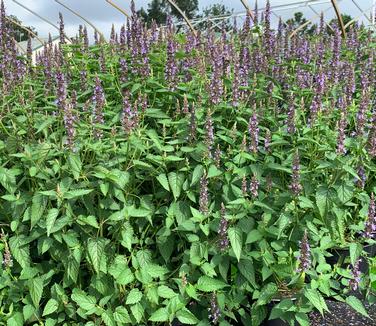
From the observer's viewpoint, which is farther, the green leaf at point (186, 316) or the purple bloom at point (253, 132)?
the purple bloom at point (253, 132)

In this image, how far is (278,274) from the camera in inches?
126

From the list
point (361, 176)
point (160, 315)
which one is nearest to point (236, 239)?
point (160, 315)

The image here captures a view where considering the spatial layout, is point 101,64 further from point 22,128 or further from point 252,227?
point 252,227

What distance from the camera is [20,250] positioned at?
3.30 m

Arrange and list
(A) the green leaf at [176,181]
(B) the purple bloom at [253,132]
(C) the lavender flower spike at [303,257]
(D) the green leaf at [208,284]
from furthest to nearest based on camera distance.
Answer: (B) the purple bloom at [253,132]
(A) the green leaf at [176,181]
(D) the green leaf at [208,284]
(C) the lavender flower spike at [303,257]

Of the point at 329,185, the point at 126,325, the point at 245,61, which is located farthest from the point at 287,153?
the point at 126,325

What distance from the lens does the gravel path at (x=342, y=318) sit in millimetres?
4988

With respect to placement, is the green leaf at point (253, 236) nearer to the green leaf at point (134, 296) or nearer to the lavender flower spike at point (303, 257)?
the lavender flower spike at point (303, 257)

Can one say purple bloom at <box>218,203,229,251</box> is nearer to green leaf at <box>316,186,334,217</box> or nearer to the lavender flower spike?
the lavender flower spike

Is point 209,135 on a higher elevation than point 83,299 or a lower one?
higher

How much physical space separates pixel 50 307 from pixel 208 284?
0.99 m

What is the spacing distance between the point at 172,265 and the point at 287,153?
41.4 inches

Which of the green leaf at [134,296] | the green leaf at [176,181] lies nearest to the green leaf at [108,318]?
the green leaf at [134,296]

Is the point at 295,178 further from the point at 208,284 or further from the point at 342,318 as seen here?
the point at 342,318
